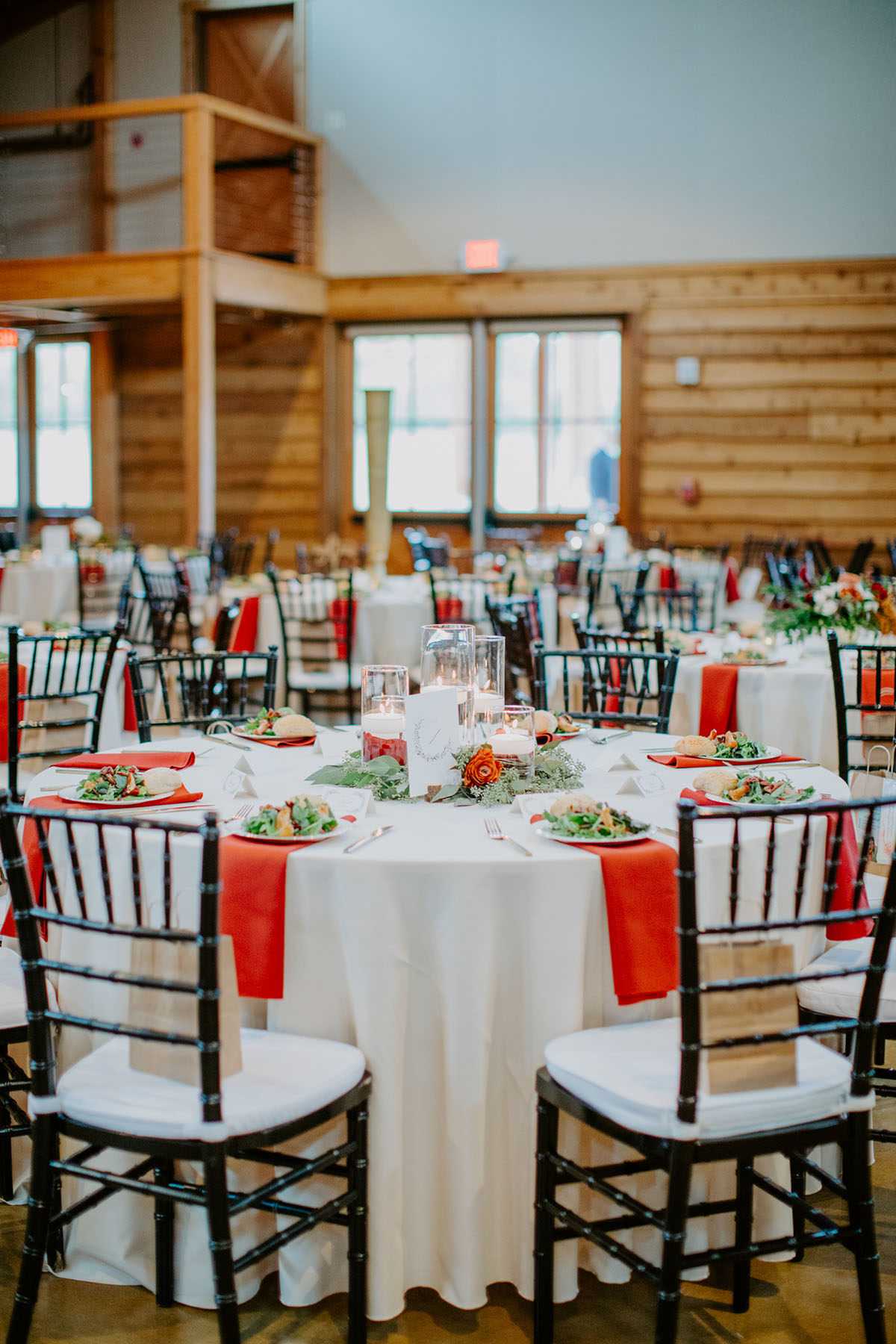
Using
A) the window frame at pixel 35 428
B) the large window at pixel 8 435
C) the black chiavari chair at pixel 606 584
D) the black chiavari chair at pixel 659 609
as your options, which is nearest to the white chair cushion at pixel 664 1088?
the black chiavari chair at pixel 659 609

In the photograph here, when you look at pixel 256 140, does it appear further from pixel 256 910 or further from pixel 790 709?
pixel 256 910

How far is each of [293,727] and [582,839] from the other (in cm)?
106

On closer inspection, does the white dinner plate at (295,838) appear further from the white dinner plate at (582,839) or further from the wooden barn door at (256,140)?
the wooden barn door at (256,140)

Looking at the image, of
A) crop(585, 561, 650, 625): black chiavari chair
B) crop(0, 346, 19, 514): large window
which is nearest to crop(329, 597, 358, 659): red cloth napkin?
crop(585, 561, 650, 625): black chiavari chair

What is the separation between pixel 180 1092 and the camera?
1932 mm

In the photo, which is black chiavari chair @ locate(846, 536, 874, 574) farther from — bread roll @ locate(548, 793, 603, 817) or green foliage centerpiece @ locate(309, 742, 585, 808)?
bread roll @ locate(548, 793, 603, 817)

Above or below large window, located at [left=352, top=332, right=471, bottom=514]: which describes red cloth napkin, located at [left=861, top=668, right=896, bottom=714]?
below

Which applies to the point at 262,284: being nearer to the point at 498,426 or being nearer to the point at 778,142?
the point at 498,426

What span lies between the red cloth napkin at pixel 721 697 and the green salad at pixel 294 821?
8.24 ft

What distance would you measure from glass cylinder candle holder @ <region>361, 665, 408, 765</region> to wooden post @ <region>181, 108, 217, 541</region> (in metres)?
8.29

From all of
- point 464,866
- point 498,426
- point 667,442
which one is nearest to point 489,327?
point 498,426

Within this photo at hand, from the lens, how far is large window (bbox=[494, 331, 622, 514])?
1177cm

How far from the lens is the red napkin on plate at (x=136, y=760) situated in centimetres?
273

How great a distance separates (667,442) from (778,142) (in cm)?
265
